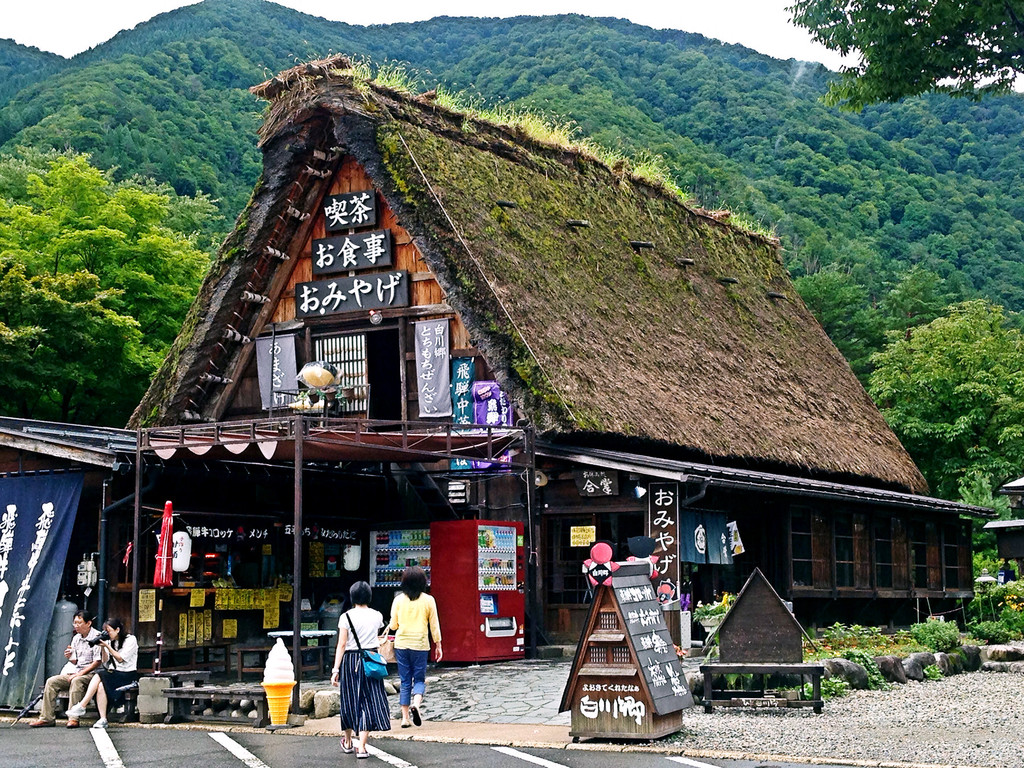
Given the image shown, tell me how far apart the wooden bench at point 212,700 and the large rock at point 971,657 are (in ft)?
32.2

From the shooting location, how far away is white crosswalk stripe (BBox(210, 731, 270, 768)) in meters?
9.68

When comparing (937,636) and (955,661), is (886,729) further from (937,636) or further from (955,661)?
(937,636)

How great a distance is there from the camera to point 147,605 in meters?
15.5

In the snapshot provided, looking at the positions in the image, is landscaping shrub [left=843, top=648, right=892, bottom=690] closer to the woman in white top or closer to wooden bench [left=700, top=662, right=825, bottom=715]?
wooden bench [left=700, top=662, right=825, bottom=715]

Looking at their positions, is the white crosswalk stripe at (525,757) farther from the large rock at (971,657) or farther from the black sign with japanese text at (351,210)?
the black sign with japanese text at (351,210)

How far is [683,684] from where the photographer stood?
1116 cm

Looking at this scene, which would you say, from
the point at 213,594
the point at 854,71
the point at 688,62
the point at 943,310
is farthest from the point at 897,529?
the point at 688,62

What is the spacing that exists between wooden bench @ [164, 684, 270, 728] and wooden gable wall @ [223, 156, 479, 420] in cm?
660

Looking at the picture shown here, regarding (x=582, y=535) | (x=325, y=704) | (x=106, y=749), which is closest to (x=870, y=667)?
(x=582, y=535)

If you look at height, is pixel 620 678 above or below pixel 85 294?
below

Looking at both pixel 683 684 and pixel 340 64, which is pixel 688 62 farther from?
pixel 683 684

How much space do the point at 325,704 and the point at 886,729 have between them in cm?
550

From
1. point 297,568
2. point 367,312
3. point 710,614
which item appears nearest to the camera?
point 297,568

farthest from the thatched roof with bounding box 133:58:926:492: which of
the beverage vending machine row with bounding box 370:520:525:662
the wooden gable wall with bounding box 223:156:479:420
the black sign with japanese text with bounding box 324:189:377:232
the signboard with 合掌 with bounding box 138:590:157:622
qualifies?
the signboard with 合掌 with bounding box 138:590:157:622
